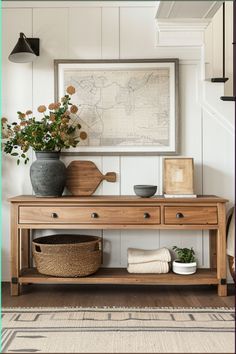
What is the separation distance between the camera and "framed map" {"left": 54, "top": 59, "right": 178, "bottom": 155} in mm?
3461

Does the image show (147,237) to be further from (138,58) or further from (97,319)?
(138,58)

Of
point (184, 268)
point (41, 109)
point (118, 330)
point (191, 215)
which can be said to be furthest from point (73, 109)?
point (118, 330)

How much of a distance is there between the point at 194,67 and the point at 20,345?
242cm

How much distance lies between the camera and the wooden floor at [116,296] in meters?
2.93

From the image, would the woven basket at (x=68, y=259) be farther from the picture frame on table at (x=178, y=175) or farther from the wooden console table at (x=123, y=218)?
the picture frame on table at (x=178, y=175)

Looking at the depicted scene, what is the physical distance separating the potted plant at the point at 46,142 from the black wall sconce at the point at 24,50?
380mm

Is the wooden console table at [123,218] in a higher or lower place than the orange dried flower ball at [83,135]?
lower

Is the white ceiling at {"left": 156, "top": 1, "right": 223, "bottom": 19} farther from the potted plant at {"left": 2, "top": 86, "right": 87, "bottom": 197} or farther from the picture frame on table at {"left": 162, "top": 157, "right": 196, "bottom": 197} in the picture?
the picture frame on table at {"left": 162, "top": 157, "right": 196, "bottom": 197}

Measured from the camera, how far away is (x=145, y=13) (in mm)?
3471

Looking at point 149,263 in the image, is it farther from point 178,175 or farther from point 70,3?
point 70,3

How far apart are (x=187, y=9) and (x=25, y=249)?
2.19 metres

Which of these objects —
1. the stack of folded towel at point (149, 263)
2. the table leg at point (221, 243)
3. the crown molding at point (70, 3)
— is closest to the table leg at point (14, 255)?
the stack of folded towel at point (149, 263)

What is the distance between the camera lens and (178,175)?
3.31m

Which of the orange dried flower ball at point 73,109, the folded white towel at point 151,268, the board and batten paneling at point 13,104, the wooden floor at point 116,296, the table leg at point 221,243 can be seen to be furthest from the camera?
the board and batten paneling at point 13,104
